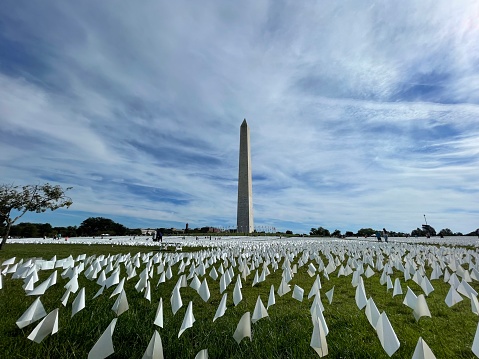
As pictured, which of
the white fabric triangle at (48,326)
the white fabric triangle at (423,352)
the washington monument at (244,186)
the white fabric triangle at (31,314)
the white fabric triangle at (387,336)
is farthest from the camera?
the washington monument at (244,186)

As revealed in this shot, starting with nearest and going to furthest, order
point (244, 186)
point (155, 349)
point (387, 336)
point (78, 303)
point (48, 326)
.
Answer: point (155, 349)
point (387, 336)
point (48, 326)
point (78, 303)
point (244, 186)

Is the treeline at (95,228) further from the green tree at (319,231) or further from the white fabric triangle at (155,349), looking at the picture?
the white fabric triangle at (155,349)

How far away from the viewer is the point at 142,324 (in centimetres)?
413

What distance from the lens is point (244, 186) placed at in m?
45.8

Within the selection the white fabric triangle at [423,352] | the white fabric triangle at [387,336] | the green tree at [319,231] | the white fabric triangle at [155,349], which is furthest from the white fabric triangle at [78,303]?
the green tree at [319,231]

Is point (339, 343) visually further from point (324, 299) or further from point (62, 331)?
point (62, 331)

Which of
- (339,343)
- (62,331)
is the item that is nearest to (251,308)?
(339,343)

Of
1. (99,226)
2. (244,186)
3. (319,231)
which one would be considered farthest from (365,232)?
(99,226)

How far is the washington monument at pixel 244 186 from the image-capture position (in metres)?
45.4

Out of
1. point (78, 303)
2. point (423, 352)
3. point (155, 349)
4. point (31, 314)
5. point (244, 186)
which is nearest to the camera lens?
point (423, 352)

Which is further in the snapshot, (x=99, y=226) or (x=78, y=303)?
(x=99, y=226)

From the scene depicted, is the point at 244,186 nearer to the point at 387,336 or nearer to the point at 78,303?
the point at 78,303

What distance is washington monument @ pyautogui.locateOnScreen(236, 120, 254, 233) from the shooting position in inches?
1786

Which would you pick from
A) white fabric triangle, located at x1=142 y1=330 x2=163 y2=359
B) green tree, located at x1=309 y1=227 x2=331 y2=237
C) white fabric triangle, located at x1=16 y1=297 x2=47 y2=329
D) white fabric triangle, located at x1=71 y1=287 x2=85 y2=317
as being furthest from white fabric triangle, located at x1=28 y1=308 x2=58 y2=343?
green tree, located at x1=309 y1=227 x2=331 y2=237
